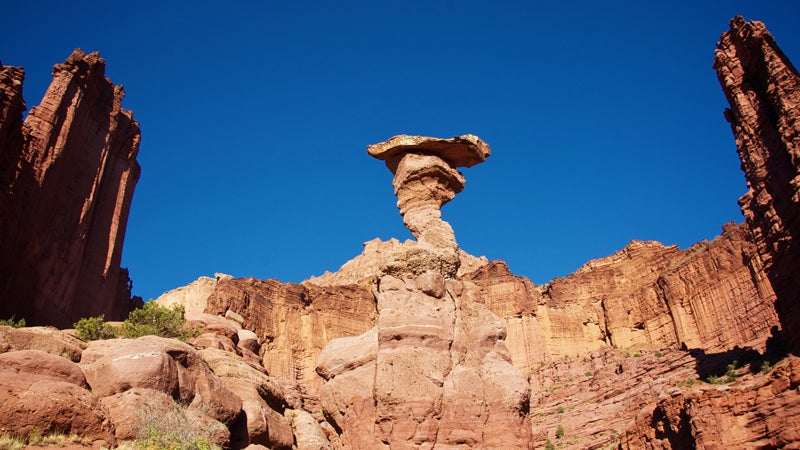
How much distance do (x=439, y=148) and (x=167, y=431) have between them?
321 inches

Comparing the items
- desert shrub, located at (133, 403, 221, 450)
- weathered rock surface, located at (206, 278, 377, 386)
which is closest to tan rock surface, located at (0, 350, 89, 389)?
desert shrub, located at (133, 403, 221, 450)

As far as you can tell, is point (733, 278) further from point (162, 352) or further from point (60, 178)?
point (162, 352)

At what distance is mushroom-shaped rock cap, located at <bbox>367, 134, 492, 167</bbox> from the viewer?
53.3ft

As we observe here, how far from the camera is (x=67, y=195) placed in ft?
123

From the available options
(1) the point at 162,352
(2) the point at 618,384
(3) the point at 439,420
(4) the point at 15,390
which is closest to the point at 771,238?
(2) the point at 618,384

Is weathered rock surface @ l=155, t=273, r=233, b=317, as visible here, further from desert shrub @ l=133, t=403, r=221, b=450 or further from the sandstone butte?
desert shrub @ l=133, t=403, r=221, b=450

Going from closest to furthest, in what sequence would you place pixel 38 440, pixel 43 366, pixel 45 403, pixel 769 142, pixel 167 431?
pixel 38 440 → pixel 45 403 → pixel 167 431 → pixel 43 366 → pixel 769 142

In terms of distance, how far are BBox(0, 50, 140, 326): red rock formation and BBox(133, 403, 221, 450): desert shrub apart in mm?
19394

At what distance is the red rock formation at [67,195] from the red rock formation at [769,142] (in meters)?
34.5

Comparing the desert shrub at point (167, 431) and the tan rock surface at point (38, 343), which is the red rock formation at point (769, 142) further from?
the tan rock surface at point (38, 343)

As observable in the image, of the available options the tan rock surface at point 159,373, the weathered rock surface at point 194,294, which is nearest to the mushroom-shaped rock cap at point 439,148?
the tan rock surface at point 159,373

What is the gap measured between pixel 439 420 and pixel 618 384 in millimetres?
50110

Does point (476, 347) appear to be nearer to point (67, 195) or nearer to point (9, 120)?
point (9, 120)

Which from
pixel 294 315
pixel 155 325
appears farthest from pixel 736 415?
pixel 294 315
